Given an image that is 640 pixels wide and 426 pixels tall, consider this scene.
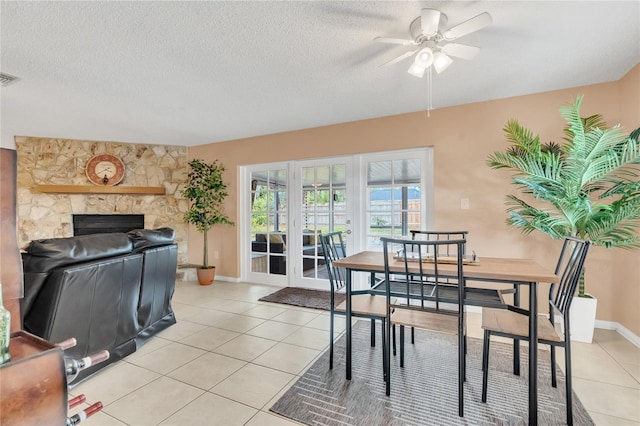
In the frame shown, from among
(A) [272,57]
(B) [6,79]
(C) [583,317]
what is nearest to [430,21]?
(A) [272,57]

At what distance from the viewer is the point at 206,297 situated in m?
3.96

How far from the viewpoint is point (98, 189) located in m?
4.79

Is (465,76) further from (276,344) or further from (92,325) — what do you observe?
(92,325)

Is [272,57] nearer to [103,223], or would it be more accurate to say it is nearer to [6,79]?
[6,79]

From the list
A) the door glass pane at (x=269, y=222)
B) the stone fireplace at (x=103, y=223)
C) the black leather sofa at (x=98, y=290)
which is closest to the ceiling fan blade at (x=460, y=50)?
the black leather sofa at (x=98, y=290)

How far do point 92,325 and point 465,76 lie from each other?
3497 millimetres

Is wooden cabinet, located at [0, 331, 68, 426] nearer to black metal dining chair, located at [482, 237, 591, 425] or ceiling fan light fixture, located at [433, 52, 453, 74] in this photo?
black metal dining chair, located at [482, 237, 591, 425]

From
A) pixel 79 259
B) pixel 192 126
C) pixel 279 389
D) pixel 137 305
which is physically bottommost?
pixel 279 389

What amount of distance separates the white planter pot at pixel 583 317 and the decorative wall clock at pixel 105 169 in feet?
20.0

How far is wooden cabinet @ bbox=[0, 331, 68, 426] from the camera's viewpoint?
0.47 meters

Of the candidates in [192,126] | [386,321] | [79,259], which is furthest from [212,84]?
[386,321]

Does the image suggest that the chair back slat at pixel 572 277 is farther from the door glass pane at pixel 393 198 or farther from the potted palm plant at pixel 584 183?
the door glass pane at pixel 393 198

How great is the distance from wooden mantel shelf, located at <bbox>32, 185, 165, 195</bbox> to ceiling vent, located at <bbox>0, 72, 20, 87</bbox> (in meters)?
2.22

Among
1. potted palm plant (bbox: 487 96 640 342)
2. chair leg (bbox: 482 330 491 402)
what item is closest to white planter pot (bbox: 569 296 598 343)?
potted palm plant (bbox: 487 96 640 342)
